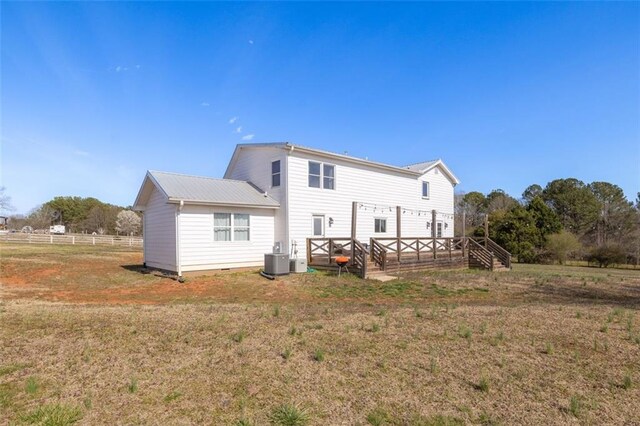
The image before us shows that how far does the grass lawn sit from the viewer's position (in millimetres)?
3586

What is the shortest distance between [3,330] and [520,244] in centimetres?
3405

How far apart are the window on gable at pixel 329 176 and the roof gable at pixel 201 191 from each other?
115 inches

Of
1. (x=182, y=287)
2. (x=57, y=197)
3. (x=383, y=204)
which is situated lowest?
(x=182, y=287)

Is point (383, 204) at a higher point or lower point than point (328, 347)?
higher

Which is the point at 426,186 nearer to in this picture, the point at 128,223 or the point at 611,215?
the point at 611,215

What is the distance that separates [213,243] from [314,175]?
5.88 meters

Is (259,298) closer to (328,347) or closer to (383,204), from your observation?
(328,347)

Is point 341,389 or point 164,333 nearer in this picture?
point 341,389

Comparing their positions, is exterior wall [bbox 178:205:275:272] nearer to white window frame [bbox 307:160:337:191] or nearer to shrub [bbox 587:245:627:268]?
white window frame [bbox 307:160:337:191]

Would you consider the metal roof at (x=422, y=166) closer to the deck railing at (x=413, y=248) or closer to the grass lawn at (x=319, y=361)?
the deck railing at (x=413, y=248)

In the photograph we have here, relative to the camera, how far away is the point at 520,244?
30.9 metres

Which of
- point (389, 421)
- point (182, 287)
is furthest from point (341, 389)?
point (182, 287)

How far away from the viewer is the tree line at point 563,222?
98.6 ft

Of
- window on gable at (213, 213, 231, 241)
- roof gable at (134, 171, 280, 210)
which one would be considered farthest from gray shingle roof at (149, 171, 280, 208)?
window on gable at (213, 213, 231, 241)
